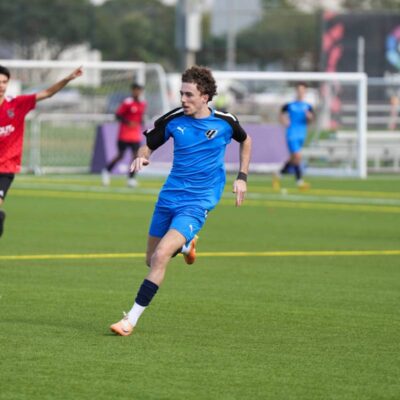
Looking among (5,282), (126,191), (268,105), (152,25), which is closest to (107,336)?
(5,282)

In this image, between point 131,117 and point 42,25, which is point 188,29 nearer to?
point 131,117

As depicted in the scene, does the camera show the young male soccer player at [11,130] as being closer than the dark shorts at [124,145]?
Yes

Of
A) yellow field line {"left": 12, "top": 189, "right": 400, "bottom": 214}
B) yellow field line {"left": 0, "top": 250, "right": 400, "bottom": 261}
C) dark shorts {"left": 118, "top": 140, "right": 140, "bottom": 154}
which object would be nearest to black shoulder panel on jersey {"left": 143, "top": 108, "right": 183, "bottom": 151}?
yellow field line {"left": 0, "top": 250, "right": 400, "bottom": 261}

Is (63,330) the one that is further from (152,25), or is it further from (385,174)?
(152,25)

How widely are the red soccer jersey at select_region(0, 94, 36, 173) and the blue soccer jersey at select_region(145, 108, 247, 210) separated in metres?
3.62

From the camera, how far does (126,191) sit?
89.4 feet

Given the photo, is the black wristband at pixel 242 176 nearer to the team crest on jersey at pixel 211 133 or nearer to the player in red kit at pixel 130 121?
the team crest on jersey at pixel 211 133

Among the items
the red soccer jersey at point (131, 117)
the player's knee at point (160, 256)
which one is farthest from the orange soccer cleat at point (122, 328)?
the red soccer jersey at point (131, 117)

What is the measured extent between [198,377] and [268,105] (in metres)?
34.6

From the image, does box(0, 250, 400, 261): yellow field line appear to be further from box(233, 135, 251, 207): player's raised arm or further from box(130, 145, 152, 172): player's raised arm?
box(130, 145, 152, 172): player's raised arm

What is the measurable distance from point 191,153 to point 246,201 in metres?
14.6

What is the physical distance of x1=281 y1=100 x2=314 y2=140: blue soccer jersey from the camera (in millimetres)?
29203

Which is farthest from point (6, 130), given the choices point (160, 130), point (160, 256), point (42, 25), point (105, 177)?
point (42, 25)

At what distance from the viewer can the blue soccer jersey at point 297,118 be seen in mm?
29203
